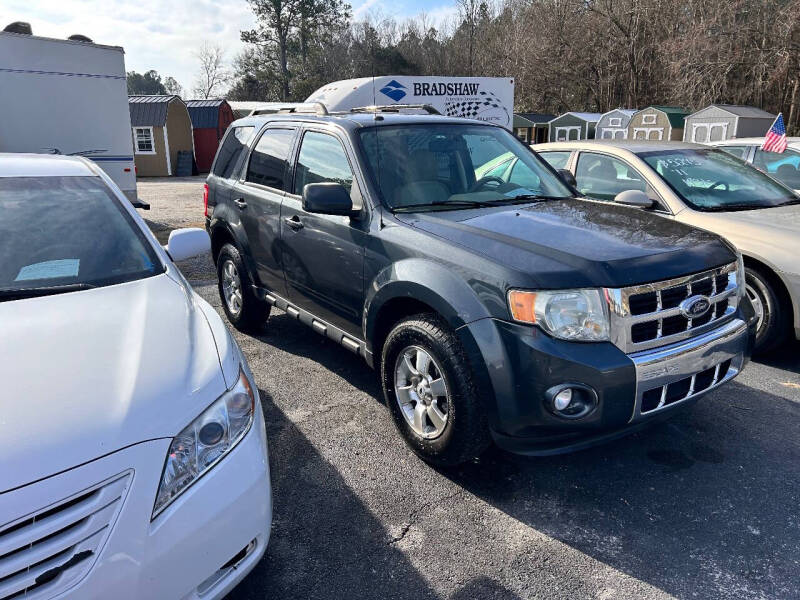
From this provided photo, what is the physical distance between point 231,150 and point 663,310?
12.8 ft

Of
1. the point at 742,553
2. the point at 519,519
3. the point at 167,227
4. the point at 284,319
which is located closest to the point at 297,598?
the point at 519,519

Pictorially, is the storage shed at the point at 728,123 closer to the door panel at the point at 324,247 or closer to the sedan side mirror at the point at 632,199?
the sedan side mirror at the point at 632,199

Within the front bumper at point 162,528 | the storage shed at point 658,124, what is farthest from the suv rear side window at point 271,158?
the storage shed at point 658,124

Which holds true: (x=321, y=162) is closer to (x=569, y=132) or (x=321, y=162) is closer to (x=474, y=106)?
(x=474, y=106)

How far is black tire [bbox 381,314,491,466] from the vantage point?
9.02ft

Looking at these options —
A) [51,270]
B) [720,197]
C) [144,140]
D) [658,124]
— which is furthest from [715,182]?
[144,140]

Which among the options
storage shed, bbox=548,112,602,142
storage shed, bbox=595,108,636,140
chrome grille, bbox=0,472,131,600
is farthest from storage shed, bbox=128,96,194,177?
chrome grille, bbox=0,472,131,600

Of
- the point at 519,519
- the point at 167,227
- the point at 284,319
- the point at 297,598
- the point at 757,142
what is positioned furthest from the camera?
the point at 167,227

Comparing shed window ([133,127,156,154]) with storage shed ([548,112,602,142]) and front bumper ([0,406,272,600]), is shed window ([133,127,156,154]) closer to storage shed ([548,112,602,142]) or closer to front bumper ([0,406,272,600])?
storage shed ([548,112,602,142])

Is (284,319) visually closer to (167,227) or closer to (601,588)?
(601,588)

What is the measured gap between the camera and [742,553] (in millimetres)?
2500

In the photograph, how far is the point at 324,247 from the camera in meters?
3.76

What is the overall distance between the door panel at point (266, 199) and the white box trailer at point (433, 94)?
25.6ft

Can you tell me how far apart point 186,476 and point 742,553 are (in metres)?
2.31
